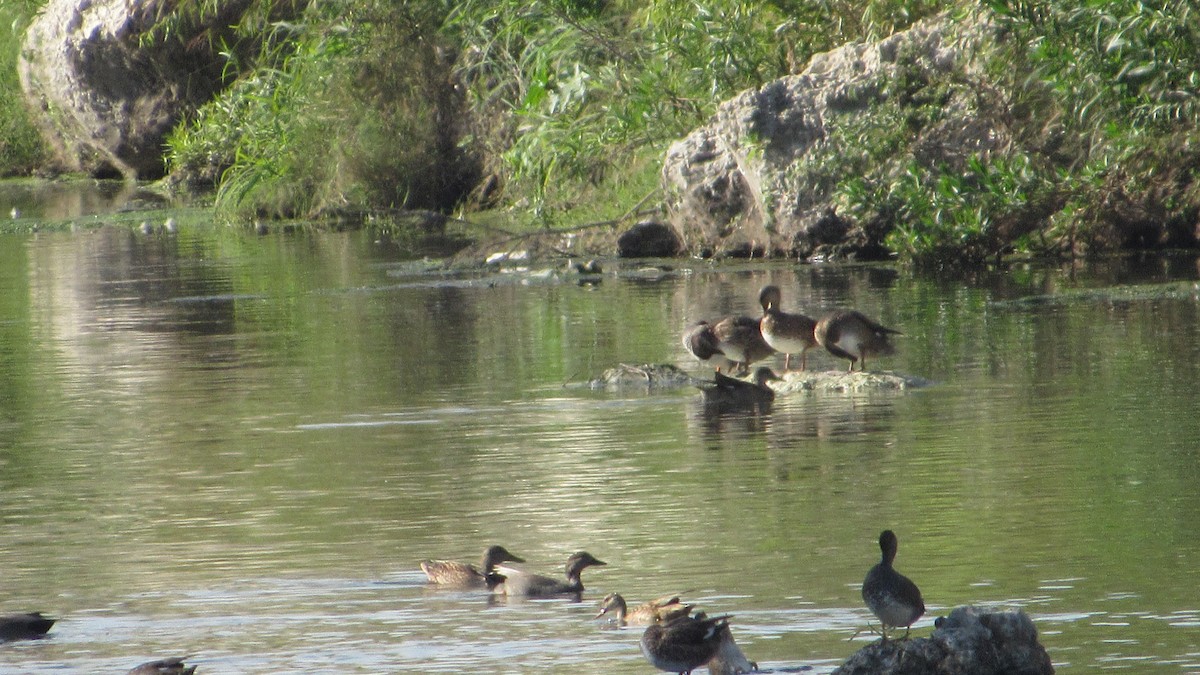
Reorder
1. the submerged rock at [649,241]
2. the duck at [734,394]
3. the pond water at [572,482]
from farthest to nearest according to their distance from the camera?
the submerged rock at [649,241]
the duck at [734,394]
the pond water at [572,482]

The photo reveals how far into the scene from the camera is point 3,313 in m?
19.9

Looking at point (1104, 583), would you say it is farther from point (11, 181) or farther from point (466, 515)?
point (11, 181)

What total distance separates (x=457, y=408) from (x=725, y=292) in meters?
6.22

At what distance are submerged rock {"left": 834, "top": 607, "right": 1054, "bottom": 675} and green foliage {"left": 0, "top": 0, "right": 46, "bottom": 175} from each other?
136 feet

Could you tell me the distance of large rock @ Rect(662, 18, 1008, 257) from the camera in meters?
20.4

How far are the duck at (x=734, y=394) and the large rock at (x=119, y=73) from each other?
27.9 meters

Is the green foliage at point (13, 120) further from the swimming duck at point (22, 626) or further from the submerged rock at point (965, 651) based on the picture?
the submerged rock at point (965, 651)

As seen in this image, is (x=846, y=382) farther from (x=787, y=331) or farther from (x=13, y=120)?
(x=13, y=120)

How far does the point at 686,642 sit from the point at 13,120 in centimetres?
4227

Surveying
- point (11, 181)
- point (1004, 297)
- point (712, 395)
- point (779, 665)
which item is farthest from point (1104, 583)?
point (11, 181)

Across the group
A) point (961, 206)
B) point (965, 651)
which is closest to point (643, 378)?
point (961, 206)

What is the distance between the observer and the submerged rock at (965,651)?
5.82 m

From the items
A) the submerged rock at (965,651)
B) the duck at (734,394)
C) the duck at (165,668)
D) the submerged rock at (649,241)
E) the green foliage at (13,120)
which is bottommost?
the duck at (165,668)

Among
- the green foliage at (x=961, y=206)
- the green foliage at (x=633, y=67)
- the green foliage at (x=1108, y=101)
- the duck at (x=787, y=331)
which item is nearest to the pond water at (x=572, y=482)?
the duck at (x=787, y=331)
